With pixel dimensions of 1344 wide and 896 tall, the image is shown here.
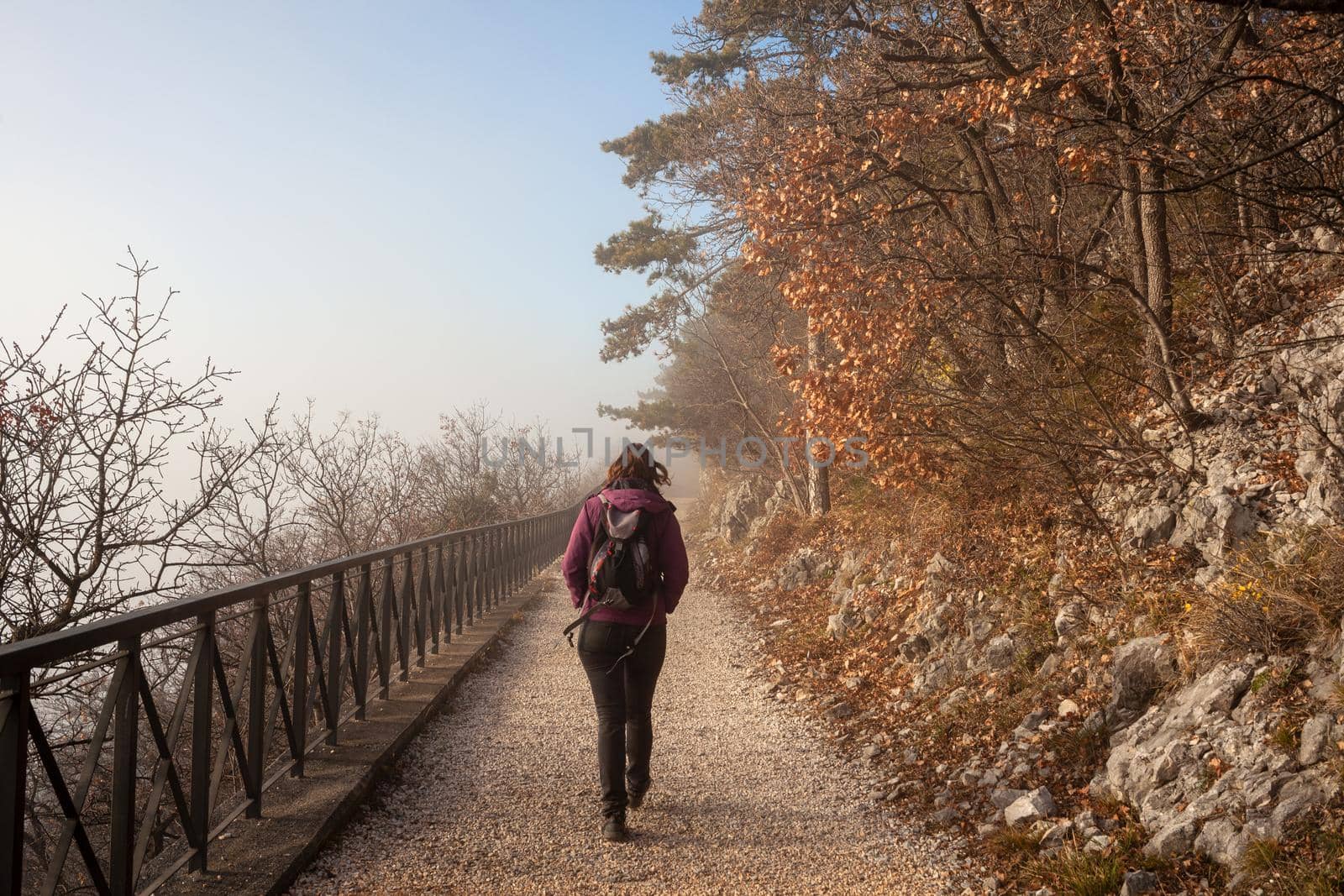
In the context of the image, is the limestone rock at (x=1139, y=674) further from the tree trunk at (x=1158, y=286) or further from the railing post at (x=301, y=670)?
the railing post at (x=301, y=670)

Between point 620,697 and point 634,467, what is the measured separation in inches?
49.1

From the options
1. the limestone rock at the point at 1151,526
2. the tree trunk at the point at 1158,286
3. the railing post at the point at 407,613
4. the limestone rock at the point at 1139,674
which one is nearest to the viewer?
the limestone rock at the point at 1139,674

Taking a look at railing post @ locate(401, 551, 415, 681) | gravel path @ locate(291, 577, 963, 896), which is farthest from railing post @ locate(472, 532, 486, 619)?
gravel path @ locate(291, 577, 963, 896)

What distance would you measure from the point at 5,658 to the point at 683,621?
1025 centimetres

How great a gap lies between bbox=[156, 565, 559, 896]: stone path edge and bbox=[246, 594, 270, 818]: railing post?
0.16 m

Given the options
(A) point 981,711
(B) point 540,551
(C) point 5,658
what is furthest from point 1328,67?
(B) point 540,551

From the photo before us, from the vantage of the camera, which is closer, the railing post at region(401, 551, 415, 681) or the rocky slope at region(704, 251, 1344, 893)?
the rocky slope at region(704, 251, 1344, 893)

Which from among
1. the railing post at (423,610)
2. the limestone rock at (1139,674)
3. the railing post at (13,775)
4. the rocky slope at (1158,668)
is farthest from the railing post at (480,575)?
the railing post at (13,775)

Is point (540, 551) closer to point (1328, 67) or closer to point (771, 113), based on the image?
point (771, 113)

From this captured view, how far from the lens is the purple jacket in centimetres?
467

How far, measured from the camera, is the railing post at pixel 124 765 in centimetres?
317

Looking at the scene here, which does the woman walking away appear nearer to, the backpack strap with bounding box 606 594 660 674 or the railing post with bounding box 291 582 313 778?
the backpack strap with bounding box 606 594 660 674

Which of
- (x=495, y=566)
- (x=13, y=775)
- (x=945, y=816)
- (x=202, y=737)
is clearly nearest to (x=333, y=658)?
(x=202, y=737)

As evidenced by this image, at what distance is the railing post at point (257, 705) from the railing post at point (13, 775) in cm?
167
